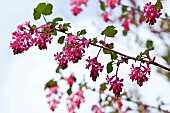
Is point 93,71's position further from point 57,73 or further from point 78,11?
point 78,11

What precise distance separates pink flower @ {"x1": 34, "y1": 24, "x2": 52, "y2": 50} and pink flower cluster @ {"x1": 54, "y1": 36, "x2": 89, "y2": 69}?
0.44ft

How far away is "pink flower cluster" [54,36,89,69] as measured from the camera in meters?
2.94

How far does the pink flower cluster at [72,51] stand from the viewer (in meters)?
2.94

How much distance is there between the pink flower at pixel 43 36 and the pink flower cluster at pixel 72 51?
0.13 metres

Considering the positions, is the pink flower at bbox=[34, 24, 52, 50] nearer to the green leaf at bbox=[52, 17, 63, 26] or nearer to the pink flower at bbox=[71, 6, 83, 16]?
the green leaf at bbox=[52, 17, 63, 26]

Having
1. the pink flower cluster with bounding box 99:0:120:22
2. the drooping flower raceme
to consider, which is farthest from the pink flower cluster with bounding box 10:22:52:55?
the pink flower cluster with bounding box 99:0:120:22

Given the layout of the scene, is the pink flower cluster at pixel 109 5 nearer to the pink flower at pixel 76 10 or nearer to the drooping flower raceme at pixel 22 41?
the pink flower at pixel 76 10

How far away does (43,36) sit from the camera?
3004 millimetres

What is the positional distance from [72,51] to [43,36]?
250 millimetres

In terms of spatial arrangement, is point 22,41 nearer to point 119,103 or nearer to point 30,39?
point 30,39

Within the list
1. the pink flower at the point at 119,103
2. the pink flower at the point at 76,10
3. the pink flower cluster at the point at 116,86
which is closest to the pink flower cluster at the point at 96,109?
the pink flower at the point at 119,103

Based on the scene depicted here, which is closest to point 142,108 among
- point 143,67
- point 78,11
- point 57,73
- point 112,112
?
point 112,112

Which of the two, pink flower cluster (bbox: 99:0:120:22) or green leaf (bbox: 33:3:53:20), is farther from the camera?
pink flower cluster (bbox: 99:0:120:22)

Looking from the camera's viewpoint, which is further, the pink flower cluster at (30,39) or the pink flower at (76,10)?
the pink flower at (76,10)
